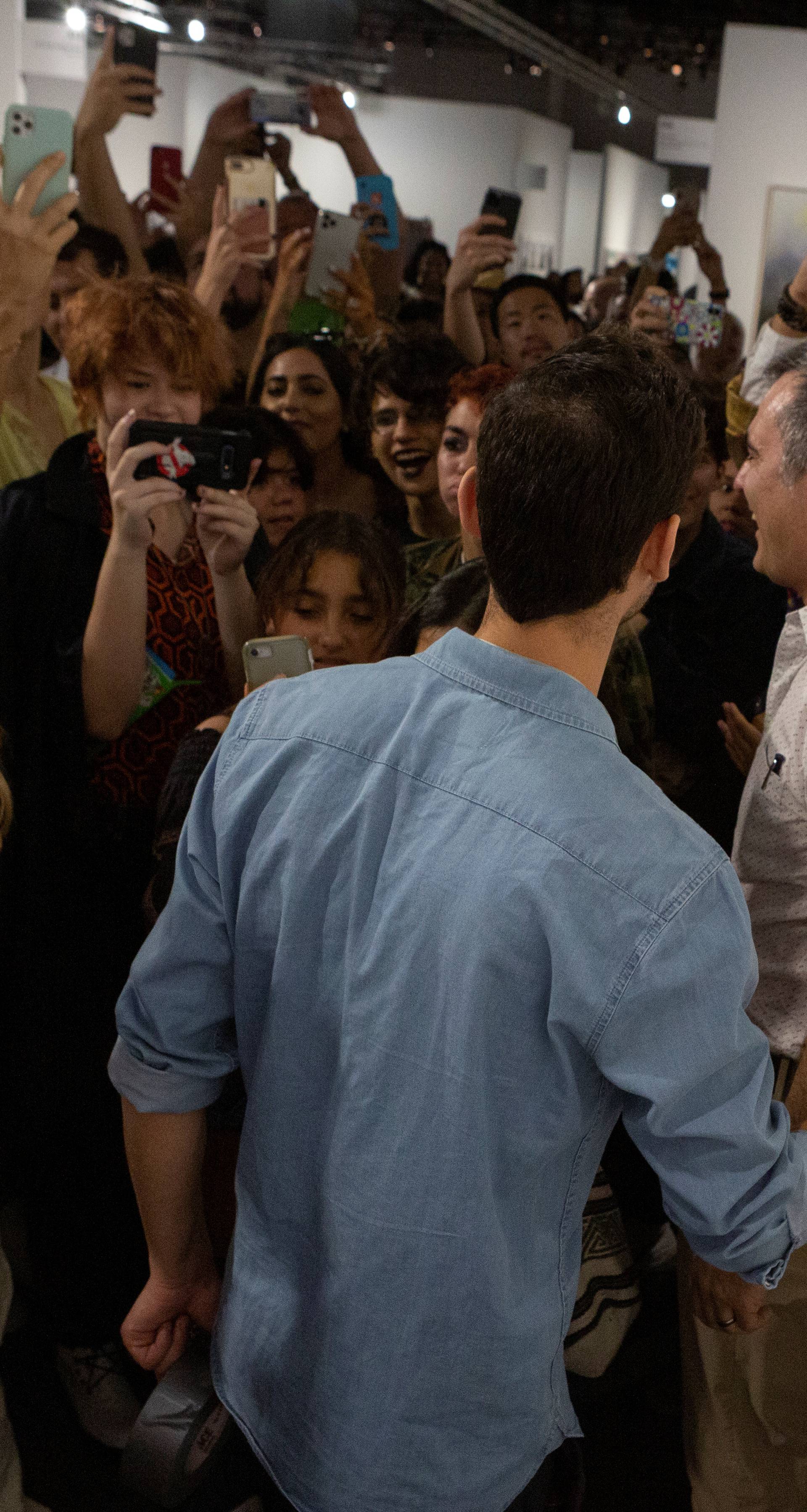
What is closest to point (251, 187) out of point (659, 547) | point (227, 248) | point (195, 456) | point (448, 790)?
point (227, 248)

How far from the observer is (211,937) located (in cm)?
115

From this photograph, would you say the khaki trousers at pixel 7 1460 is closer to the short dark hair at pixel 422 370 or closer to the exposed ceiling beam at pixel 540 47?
the short dark hair at pixel 422 370

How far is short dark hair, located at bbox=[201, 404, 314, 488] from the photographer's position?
9.14 feet

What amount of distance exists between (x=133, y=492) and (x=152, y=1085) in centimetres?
102

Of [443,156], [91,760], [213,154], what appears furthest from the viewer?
[443,156]

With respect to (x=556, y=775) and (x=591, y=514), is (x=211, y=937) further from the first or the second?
(x=591, y=514)

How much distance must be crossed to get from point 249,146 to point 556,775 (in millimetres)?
4804

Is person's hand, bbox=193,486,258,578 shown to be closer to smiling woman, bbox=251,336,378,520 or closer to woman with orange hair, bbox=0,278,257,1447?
woman with orange hair, bbox=0,278,257,1447

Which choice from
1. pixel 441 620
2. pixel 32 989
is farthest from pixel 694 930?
pixel 32 989

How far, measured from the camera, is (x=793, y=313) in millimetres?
2600

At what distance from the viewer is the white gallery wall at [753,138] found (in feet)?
21.0

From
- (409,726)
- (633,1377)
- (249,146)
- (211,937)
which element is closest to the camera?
(409,726)

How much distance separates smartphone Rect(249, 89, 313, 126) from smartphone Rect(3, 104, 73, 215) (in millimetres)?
2392

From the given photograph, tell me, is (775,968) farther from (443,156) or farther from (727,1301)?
(443,156)
